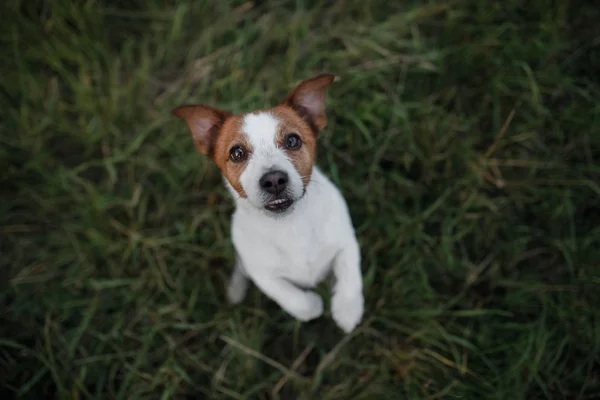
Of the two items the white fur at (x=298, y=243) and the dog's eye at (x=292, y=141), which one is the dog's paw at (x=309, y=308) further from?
the dog's eye at (x=292, y=141)

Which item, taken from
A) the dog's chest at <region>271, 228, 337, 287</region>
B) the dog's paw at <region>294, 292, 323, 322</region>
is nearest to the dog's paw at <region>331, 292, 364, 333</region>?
the dog's paw at <region>294, 292, 323, 322</region>

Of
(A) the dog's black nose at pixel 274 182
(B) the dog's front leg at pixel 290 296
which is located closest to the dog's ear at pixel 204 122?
(A) the dog's black nose at pixel 274 182

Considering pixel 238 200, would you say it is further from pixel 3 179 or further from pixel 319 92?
pixel 3 179

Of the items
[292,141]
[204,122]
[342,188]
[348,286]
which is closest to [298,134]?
[292,141]

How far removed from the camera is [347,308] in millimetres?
2779

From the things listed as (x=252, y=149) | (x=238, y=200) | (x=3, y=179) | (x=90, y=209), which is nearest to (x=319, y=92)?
(x=252, y=149)

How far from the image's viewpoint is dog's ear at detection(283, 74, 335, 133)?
2.47 meters

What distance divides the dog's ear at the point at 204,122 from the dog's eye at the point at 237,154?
24 cm

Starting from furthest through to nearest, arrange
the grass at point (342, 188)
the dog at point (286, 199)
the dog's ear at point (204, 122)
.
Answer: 1. the grass at point (342, 188)
2. the dog's ear at point (204, 122)
3. the dog at point (286, 199)

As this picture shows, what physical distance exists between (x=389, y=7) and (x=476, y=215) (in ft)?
6.72

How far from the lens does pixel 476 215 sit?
3432mm

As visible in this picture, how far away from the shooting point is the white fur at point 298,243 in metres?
2.44

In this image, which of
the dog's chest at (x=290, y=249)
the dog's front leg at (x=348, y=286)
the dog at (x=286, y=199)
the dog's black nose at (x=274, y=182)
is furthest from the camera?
the dog's front leg at (x=348, y=286)

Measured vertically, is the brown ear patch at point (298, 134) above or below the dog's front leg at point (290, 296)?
above
